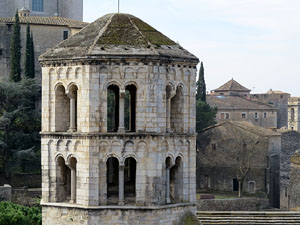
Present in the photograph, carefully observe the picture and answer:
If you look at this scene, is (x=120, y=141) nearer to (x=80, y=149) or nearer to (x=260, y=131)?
(x=80, y=149)

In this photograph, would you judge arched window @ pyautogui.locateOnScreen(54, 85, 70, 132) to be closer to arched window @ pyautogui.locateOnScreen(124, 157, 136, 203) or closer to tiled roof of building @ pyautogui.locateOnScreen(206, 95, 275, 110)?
arched window @ pyautogui.locateOnScreen(124, 157, 136, 203)

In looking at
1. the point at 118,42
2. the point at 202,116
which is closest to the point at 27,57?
the point at 202,116

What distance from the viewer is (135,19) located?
16.1 meters

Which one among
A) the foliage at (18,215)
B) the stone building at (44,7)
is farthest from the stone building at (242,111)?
the foliage at (18,215)

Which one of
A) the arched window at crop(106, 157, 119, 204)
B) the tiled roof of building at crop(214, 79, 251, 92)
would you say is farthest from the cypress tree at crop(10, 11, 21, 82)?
the tiled roof of building at crop(214, 79, 251, 92)

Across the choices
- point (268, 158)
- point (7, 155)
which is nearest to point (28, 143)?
point (7, 155)

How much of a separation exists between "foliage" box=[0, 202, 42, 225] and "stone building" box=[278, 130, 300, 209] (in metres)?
20.9

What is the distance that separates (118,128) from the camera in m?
14.9

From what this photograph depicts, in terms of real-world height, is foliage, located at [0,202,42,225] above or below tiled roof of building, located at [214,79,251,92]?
below

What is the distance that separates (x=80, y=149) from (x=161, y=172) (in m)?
1.80

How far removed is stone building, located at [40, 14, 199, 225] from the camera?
14.7m

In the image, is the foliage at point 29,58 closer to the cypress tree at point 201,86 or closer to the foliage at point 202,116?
the foliage at point 202,116

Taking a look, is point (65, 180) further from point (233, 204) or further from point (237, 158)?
point (237, 158)

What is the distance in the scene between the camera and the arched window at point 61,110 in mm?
15492
